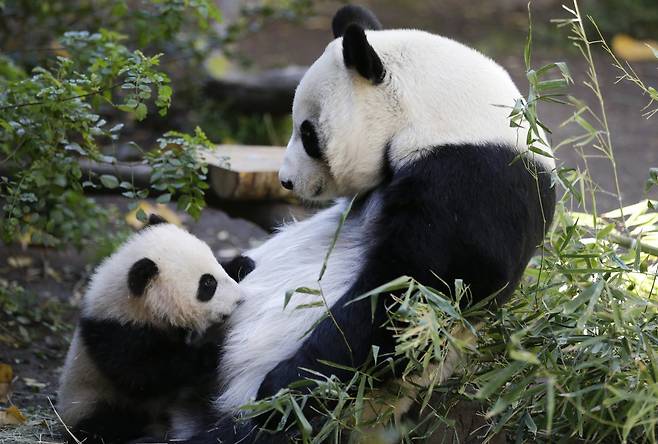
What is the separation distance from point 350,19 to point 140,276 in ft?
3.84

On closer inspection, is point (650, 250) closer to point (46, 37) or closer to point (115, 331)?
point (115, 331)

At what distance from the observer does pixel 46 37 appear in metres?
6.68

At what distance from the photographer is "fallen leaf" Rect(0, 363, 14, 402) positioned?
12.7 feet

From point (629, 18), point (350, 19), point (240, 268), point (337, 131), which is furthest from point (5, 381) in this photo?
point (629, 18)

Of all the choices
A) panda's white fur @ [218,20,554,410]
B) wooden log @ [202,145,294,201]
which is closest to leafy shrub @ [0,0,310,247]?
wooden log @ [202,145,294,201]

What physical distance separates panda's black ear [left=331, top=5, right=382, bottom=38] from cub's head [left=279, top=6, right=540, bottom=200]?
32cm

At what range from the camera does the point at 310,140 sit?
3018 millimetres

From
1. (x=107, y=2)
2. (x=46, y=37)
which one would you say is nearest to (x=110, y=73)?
(x=107, y=2)

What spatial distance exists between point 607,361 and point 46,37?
508cm

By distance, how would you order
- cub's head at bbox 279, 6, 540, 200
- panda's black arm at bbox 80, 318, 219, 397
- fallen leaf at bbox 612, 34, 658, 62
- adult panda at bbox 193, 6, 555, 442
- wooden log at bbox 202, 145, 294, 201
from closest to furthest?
1. adult panda at bbox 193, 6, 555, 442
2. cub's head at bbox 279, 6, 540, 200
3. panda's black arm at bbox 80, 318, 219, 397
4. wooden log at bbox 202, 145, 294, 201
5. fallen leaf at bbox 612, 34, 658, 62

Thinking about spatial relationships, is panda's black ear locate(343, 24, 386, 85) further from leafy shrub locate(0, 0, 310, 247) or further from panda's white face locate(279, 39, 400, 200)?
leafy shrub locate(0, 0, 310, 247)

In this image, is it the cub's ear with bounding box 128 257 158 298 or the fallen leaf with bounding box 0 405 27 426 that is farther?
the fallen leaf with bounding box 0 405 27 426

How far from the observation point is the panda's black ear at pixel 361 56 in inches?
109

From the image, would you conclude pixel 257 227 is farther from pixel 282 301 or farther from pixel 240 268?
pixel 282 301
